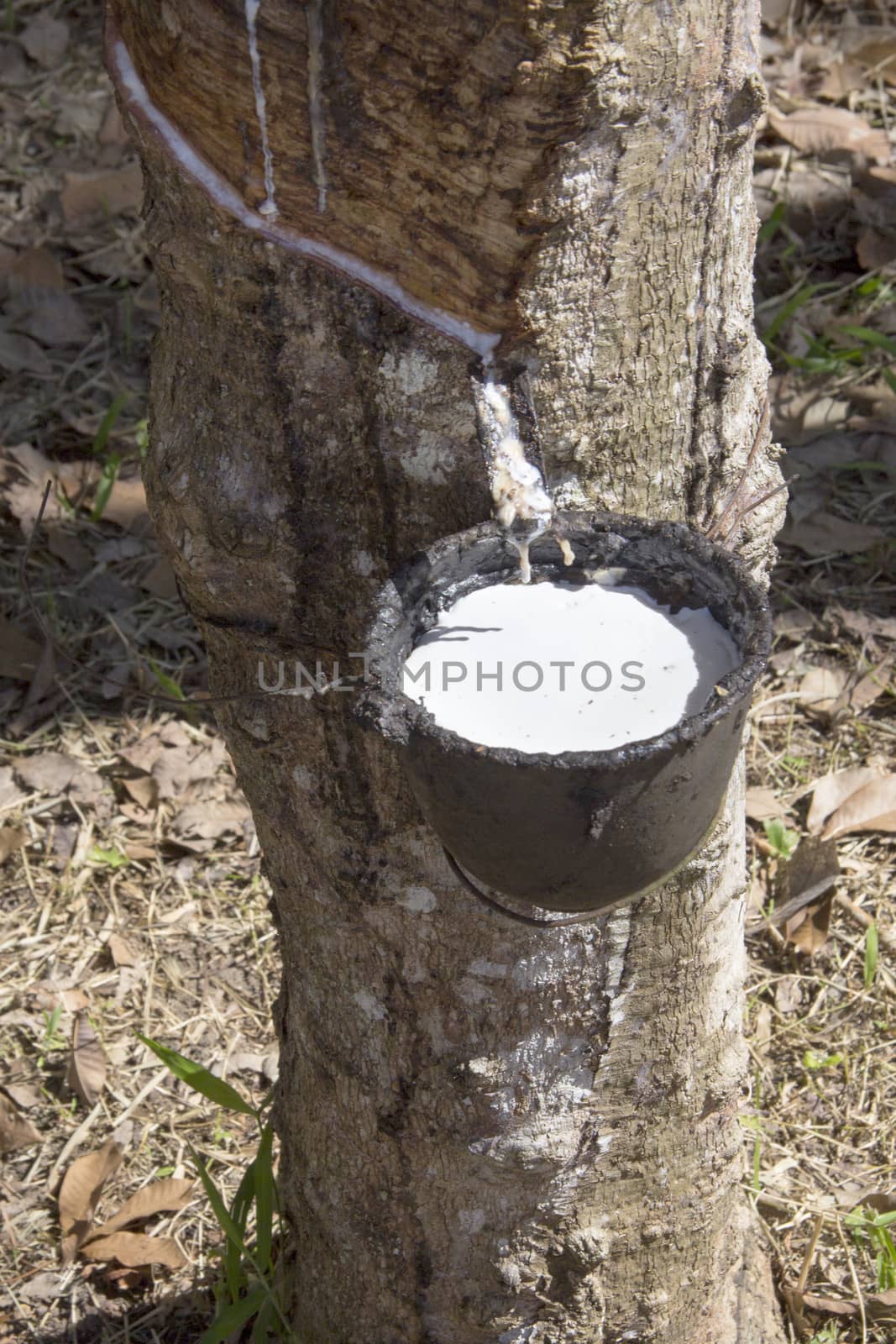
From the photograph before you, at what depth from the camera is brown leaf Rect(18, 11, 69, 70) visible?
4.33 metres

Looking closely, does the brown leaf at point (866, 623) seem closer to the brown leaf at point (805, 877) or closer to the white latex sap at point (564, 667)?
the brown leaf at point (805, 877)

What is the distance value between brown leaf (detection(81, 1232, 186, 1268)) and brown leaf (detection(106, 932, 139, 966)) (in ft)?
1.72

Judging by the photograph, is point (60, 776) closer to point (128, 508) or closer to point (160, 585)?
point (160, 585)

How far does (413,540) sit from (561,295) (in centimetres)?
27

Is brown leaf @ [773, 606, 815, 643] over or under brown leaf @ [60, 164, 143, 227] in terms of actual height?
under

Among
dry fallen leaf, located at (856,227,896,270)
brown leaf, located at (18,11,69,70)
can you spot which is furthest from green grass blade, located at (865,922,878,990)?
brown leaf, located at (18,11,69,70)

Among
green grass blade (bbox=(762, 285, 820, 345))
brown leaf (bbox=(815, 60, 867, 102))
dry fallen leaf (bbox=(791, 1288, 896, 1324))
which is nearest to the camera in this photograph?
dry fallen leaf (bbox=(791, 1288, 896, 1324))

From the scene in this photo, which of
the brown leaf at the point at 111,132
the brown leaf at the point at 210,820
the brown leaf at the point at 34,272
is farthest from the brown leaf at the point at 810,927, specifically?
the brown leaf at the point at 111,132

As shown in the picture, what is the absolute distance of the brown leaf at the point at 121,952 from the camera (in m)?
2.47

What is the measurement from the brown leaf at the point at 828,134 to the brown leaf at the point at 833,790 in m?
2.17

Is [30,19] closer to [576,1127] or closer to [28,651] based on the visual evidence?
[28,651]

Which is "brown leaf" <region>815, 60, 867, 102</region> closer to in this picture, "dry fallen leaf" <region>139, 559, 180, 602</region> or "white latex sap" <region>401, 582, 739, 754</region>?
"dry fallen leaf" <region>139, 559, 180, 602</region>

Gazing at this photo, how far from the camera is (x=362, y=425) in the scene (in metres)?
1.20

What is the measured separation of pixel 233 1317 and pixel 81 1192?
0.45 metres
